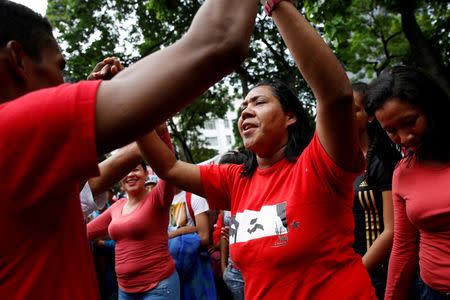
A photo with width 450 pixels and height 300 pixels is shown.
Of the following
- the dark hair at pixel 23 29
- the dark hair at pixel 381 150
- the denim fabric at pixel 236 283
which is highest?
the dark hair at pixel 23 29

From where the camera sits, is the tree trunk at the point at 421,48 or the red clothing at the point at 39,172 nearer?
the red clothing at the point at 39,172

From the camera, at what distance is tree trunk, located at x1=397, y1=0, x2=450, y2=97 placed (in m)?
10.7

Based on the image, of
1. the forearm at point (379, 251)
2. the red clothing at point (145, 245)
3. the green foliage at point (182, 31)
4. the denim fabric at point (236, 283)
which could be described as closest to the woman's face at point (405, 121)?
the forearm at point (379, 251)

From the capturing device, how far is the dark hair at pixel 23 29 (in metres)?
1.06

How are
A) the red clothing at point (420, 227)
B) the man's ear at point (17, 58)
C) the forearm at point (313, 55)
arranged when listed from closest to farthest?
the man's ear at point (17, 58)
the forearm at point (313, 55)
the red clothing at point (420, 227)

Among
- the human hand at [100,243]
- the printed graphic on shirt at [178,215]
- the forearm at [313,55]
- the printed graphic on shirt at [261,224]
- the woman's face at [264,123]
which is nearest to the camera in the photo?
the forearm at [313,55]

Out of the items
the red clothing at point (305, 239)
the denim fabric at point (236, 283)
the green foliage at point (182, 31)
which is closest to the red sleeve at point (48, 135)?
the red clothing at point (305, 239)

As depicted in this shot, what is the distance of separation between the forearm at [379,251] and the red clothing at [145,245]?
1.84 m

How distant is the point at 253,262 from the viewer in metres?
1.91

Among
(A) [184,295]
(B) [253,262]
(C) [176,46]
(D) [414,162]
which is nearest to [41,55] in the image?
(C) [176,46]

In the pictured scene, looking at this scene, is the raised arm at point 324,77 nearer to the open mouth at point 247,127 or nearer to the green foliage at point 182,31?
the open mouth at point 247,127

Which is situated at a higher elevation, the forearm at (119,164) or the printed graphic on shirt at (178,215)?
the forearm at (119,164)

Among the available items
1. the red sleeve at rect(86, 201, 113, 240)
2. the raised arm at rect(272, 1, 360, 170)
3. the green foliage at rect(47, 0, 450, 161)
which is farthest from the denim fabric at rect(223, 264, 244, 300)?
the green foliage at rect(47, 0, 450, 161)

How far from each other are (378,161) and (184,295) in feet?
9.12
